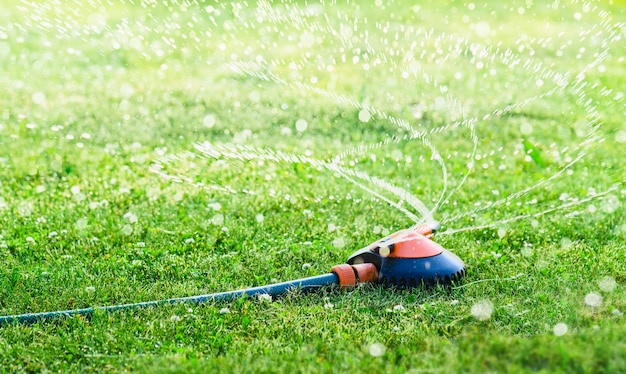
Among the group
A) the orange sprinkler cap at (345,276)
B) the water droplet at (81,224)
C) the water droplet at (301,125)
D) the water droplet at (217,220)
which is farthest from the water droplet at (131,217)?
the water droplet at (301,125)

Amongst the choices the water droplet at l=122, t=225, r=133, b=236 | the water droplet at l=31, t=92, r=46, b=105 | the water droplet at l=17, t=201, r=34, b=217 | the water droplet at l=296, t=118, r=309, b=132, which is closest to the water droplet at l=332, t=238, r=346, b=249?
the water droplet at l=122, t=225, r=133, b=236

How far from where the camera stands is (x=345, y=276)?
11.6 feet

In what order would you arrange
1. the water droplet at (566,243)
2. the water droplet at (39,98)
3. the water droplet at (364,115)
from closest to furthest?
the water droplet at (566,243)
the water droplet at (364,115)
the water droplet at (39,98)

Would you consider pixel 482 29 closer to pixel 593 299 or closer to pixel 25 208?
pixel 25 208

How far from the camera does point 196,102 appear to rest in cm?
717

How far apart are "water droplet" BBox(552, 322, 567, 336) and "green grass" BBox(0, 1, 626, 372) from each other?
0.03 meters

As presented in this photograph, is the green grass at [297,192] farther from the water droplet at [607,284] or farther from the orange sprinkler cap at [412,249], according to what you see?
the orange sprinkler cap at [412,249]

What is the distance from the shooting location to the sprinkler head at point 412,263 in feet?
11.6

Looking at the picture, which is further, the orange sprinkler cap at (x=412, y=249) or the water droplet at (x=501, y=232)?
the water droplet at (x=501, y=232)

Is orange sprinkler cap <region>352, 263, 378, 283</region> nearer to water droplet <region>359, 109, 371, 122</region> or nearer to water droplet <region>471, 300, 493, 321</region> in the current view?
water droplet <region>471, 300, 493, 321</region>

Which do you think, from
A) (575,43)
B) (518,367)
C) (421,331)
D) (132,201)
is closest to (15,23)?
(132,201)

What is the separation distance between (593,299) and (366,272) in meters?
1.00

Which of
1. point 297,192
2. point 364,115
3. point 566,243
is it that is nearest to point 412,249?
point 566,243

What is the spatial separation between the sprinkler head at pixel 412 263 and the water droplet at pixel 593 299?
1.86 feet
